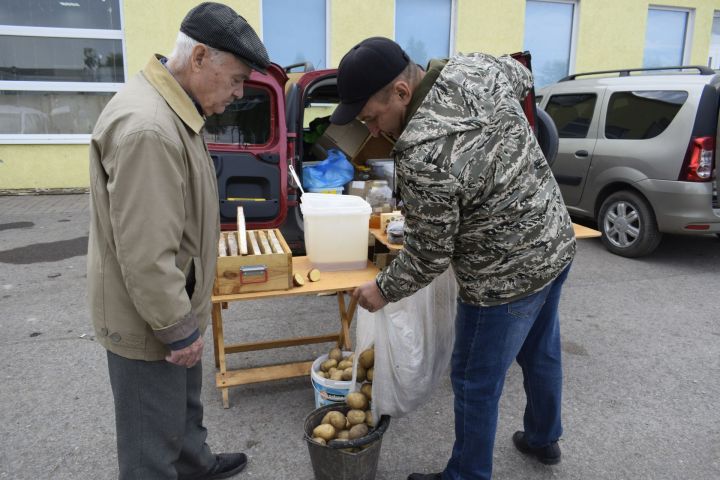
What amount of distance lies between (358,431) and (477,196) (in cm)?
114

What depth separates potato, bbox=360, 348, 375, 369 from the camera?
96.0 inches

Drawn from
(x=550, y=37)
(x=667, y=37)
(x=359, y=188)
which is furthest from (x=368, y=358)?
(x=667, y=37)

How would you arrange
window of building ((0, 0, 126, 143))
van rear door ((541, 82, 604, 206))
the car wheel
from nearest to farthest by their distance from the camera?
the car wheel, van rear door ((541, 82, 604, 206)), window of building ((0, 0, 126, 143))

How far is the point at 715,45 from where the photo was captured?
38.0 ft

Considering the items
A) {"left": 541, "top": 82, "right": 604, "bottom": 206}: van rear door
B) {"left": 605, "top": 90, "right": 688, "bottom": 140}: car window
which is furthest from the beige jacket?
{"left": 541, "top": 82, "right": 604, "bottom": 206}: van rear door

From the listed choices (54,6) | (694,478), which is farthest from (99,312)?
(54,6)

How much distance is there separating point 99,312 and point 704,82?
5.42 metres

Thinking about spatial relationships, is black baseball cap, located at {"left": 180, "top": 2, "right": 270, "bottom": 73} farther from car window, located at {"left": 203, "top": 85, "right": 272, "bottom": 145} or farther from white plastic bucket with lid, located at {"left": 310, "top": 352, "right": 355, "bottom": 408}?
car window, located at {"left": 203, "top": 85, "right": 272, "bottom": 145}

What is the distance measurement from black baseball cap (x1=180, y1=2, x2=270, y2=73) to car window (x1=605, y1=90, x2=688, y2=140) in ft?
15.8

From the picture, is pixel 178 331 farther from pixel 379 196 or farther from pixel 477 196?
pixel 379 196

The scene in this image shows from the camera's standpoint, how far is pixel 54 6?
323 inches

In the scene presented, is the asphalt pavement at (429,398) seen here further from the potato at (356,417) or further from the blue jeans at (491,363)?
the blue jeans at (491,363)

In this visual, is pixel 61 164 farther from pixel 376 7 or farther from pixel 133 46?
pixel 376 7

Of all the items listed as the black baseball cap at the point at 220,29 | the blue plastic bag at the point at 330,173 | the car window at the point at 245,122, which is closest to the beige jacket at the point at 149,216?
the black baseball cap at the point at 220,29
